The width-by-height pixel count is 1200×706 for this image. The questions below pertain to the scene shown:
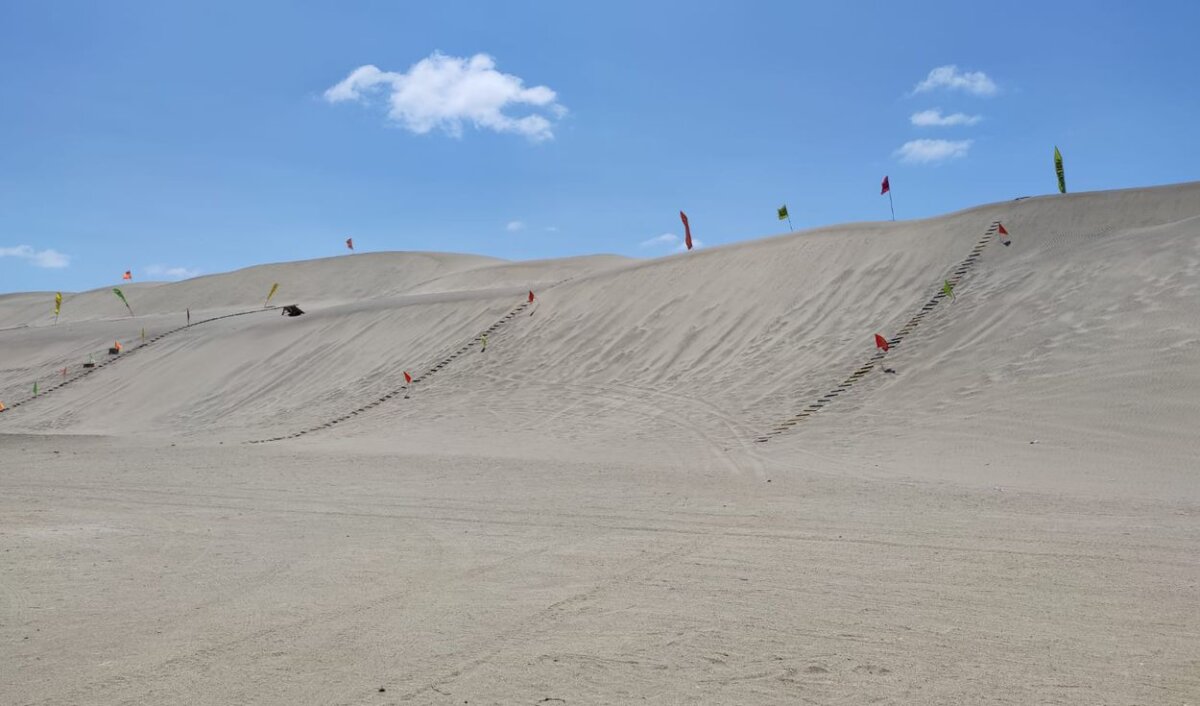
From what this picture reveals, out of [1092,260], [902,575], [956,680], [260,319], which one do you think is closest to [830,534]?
[902,575]

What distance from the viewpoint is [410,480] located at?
11.8 m

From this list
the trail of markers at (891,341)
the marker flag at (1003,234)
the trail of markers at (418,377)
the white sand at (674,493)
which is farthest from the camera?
the marker flag at (1003,234)

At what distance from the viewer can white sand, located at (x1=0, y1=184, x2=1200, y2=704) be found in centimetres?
472

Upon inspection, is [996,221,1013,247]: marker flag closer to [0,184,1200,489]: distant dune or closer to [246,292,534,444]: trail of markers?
[0,184,1200,489]: distant dune

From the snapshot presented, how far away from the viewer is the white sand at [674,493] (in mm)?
4719

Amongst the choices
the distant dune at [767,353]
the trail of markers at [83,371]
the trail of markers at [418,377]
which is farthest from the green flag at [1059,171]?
the trail of markers at [83,371]

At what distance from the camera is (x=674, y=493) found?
33.7 ft

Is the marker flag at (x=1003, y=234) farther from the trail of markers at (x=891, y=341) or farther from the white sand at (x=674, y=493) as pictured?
the white sand at (x=674, y=493)

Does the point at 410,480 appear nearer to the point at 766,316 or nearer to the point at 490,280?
the point at 766,316

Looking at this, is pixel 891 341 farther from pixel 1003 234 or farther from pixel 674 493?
pixel 674 493

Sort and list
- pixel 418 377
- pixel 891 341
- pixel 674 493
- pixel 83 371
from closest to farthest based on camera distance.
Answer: pixel 674 493 → pixel 891 341 → pixel 418 377 → pixel 83 371

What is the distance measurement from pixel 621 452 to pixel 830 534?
687cm

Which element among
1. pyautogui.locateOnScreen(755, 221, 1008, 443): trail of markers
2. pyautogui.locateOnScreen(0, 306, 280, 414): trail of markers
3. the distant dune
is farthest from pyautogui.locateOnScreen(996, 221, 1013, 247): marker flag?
pyautogui.locateOnScreen(0, 306, 280, 414): trail of markers

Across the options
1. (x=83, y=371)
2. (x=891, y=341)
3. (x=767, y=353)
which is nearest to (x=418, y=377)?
(x=767, y=353)
